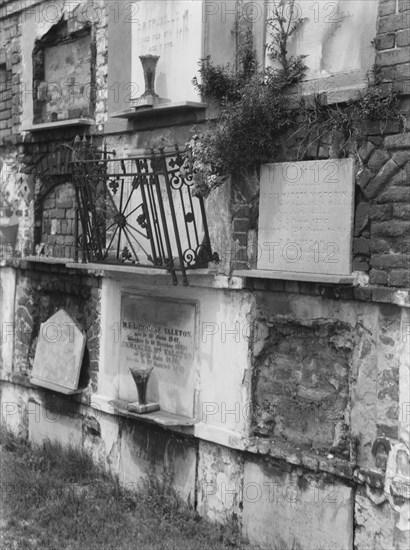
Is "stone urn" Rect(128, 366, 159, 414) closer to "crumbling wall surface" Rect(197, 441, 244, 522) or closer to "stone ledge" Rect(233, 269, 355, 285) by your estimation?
"crumbling wall surface" Rect(197, 441, 244, 522)

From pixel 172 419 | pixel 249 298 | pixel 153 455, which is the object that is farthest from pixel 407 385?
pixel 153 455

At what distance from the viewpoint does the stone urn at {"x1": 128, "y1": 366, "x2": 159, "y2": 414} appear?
6.02 meters

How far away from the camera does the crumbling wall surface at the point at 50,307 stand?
6.95 m

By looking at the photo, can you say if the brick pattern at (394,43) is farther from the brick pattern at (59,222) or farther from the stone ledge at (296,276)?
the brick pattern at (59,222)

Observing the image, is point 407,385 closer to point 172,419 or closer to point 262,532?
point 262,532

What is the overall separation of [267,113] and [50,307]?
367cm

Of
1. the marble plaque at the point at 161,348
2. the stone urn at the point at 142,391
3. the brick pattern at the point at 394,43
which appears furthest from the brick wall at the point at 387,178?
the stone urn at the point at 142,391

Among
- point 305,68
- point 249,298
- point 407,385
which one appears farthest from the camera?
point 249,298

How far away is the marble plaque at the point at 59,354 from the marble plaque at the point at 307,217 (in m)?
2.52

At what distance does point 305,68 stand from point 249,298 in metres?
1.65

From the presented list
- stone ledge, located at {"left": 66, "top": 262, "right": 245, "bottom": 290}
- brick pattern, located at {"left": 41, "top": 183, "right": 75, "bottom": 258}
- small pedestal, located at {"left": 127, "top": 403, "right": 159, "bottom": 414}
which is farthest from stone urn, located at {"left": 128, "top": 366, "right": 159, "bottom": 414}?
brick pattern, located at {"left": 41, "top": 183, "right": 75, "bottom": 258}

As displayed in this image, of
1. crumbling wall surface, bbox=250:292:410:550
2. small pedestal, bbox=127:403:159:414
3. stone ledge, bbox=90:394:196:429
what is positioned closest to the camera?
crumbling wall surface, bbox=250:292:410:550

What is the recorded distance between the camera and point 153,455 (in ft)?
20.3

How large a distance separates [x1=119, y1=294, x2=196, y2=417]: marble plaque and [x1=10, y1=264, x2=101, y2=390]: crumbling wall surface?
48cm
